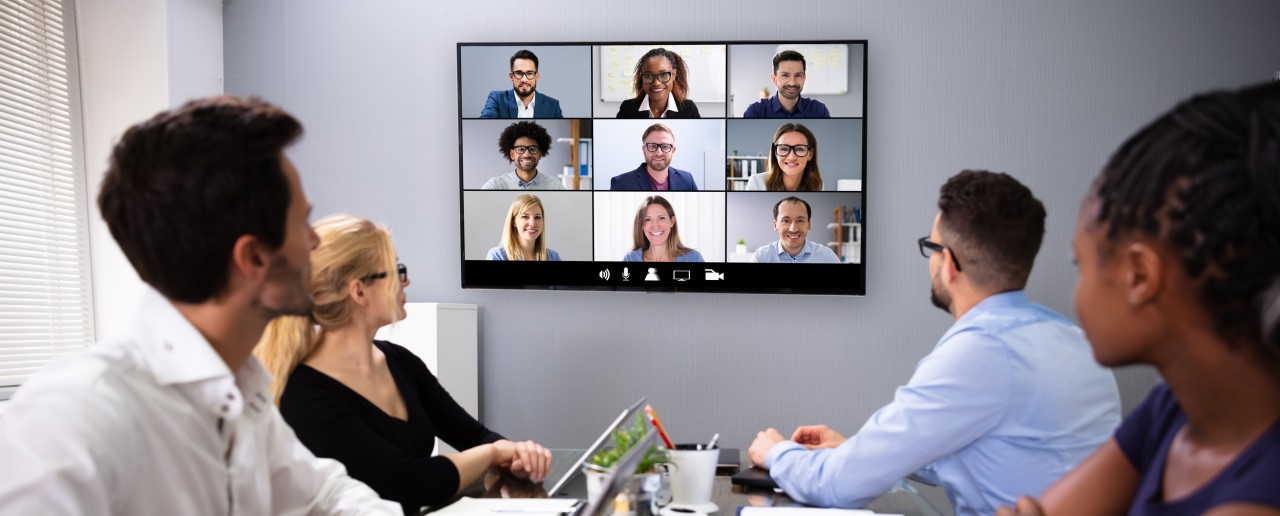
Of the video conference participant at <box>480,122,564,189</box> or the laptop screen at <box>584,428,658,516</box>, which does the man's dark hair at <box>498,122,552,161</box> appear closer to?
the video conference participant at <box>480,122,564,189</box>

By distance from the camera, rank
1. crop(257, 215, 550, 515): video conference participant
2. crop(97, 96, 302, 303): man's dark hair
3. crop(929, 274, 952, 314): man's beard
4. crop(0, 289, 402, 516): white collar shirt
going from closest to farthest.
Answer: crop(0, 289, 402, 516): white collar shirt, crop(97, 96, 302, 303): man's dark hair, crop(257, 215, 550, 515): video conference participant, crop(929, 274, 952, 314): man's beard

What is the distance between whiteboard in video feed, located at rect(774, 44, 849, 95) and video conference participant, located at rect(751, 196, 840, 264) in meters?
0.42

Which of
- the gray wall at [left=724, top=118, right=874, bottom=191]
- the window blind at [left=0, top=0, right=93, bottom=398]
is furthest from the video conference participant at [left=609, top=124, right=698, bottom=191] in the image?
the window blind at [left=0, top=0, right=93, bottom=398]

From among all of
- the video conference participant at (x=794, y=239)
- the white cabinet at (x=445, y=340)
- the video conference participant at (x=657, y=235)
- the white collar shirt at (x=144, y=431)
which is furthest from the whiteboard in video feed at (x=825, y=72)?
the white collar shirt at (x=144, y=431)

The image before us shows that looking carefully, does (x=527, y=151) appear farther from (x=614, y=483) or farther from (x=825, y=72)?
(x=614, y=483)

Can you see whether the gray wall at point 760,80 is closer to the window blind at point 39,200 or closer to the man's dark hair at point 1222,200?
the window blind at point 39,200

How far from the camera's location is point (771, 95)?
12.0 feet

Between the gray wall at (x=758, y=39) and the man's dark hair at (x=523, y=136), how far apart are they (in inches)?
10.2

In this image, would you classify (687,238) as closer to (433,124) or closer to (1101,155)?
(433,124)

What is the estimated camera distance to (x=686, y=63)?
3.71 m

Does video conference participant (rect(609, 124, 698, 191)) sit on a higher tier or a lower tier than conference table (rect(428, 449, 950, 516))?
higher

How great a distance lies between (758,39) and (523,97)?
93 centimetres

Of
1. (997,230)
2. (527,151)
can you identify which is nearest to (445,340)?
(527,151)

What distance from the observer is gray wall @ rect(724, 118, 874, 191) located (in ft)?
11.9
